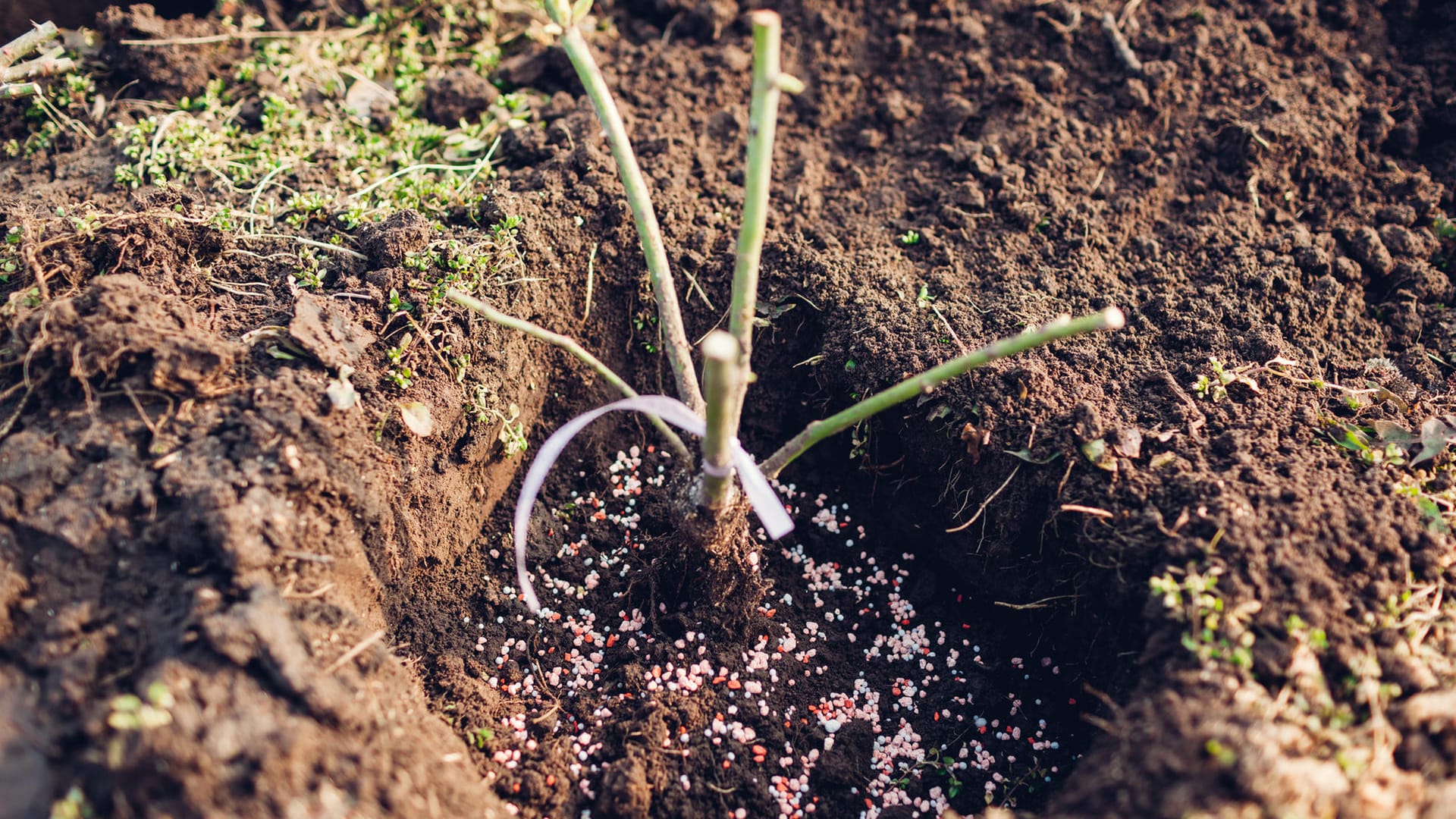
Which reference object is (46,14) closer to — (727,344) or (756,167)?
(756,167)

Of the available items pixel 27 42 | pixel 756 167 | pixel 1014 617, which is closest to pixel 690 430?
pixel 756 167

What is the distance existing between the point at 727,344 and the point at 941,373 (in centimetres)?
39

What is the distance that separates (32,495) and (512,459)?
3.46ft

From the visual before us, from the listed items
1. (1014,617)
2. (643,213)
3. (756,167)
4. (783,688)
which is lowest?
(783,688)

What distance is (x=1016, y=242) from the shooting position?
2.50 meters

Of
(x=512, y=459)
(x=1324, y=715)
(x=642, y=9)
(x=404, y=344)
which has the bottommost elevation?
(x=512, y=459)

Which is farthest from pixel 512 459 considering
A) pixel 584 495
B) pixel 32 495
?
pixel 32 495

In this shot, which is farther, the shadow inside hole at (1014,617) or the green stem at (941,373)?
the shadow inside hole at (1014,617)

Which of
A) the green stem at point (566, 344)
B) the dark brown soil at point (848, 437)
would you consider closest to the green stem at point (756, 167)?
the green stem at point (566, 344)

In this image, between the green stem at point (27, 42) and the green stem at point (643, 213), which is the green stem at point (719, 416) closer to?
the green stem at point (643, 213)

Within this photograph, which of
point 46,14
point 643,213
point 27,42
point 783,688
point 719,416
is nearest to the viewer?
point 719,416

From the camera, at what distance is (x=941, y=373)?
1.54 m

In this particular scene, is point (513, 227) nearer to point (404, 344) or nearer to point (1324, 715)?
point (404, 344)

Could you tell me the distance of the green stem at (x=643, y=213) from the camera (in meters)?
1.71
